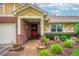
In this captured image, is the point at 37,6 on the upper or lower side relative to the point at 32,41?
upper

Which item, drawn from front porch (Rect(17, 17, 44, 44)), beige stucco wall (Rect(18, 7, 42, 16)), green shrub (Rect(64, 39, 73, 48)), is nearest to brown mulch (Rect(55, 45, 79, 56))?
green shrub (Rect(64, 39, 73, 48))

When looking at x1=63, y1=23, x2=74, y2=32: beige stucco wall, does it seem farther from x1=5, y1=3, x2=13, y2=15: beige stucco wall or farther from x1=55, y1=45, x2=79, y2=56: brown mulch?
x1=5, y1=3, x2=13, y2=15: beige stucco wall

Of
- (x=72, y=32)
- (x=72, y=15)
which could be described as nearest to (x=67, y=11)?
(x=72, y=15)

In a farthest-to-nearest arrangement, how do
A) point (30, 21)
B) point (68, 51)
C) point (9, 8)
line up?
point (68, 51) < point (30, 21) < point (9, 8)

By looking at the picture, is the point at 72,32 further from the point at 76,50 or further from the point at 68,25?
the point at 76,50

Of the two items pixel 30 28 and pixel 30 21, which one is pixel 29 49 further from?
pixel 30 21

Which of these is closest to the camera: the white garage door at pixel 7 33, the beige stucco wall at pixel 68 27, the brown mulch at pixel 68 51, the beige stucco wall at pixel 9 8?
the beige stucco wall at pixel 9 8

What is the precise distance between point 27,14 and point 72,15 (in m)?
1.21

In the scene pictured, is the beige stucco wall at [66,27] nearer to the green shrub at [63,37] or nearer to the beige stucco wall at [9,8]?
the green shrub at [63,37]

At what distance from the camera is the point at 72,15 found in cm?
453

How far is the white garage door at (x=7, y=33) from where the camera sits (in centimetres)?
482

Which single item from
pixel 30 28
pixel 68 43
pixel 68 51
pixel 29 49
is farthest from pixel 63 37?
pixel 29 49

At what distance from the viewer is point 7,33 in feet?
16.1

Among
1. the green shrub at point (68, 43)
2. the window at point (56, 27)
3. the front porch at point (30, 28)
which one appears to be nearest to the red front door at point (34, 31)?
the front porch at point (30, 28)
